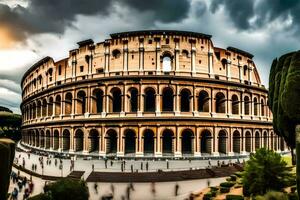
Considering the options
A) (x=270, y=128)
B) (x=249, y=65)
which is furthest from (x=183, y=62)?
(x=270, y=128)

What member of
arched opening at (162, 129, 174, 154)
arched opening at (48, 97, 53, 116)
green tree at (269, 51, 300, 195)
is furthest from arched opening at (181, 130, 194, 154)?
arched opening at (48, 97, 53, 116)

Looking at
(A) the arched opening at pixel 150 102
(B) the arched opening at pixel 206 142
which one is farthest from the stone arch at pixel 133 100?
(B) the arched opening at pixel 206 142

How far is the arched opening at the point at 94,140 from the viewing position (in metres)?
27.8

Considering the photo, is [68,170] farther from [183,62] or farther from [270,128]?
[270,128]

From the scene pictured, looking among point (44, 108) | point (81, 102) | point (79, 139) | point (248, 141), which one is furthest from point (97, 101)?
point (248, 141)

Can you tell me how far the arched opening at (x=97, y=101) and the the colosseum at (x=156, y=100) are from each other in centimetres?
13

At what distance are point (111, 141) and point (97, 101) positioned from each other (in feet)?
17.7

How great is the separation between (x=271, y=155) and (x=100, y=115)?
1938 centimetres

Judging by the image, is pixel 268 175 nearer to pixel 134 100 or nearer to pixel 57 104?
pixel 134 100

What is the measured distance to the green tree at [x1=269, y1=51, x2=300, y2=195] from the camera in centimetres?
1148

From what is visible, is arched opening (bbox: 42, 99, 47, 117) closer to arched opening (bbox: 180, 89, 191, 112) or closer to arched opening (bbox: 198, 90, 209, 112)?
arched opening (bbox: 180, 89, 191, 112)

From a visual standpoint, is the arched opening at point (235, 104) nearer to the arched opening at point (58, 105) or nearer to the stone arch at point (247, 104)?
the stone arch at point (247, 104)

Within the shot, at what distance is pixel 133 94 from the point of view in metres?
28.2

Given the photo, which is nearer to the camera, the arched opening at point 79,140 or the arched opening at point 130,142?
the arched opening at point 130,142
